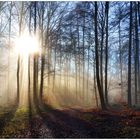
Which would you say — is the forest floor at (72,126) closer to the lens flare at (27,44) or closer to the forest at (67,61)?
the forest at (67,61)

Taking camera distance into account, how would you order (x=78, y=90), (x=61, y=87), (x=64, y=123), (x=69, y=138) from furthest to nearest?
(x=78, y=90)
(x=61, y=87)
(x=64, y=123)
(x=69, y=138)

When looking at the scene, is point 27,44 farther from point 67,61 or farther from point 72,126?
point 72,126

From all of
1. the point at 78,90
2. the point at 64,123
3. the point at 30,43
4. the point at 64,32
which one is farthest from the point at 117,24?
the point at 78,90

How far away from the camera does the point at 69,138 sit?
10727 millimetres

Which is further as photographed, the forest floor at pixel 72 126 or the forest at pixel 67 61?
the forest at pixel 67 61

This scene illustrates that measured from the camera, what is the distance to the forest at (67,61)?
12.0 metres

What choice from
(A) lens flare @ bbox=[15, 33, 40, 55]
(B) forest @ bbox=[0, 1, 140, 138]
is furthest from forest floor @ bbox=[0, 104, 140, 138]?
(A) lens flare @ bbox=[15, 33, 40, 55]

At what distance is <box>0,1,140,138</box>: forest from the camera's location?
471 inches

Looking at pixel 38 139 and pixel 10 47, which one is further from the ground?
pixel 10 47

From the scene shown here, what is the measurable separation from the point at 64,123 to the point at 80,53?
57.2 feet

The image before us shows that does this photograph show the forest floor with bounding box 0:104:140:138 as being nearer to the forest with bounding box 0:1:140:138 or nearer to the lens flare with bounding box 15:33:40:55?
the forest with bounding box 0:1:140:138

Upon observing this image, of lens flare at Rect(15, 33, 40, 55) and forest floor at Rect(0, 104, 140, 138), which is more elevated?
lens flare at Rect(15, 33, 40, 55)

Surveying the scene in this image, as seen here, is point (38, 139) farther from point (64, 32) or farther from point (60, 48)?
point (60, 48)

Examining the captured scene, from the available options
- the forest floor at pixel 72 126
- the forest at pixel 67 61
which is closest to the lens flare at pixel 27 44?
the forest at pixel 67 61
